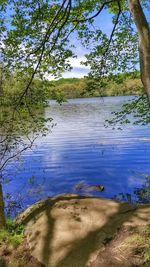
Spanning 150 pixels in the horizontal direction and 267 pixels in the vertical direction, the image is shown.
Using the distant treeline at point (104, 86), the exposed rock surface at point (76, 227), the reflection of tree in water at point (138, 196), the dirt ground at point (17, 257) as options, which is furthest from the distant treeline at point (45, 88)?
the reflection of tree in water at point (138, 196)

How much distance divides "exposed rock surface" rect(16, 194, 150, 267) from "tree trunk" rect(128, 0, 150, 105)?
8.48 ft

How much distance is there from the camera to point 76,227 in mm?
6734

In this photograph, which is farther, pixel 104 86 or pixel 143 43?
pixel 104 86

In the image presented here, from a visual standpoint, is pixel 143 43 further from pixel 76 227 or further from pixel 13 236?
pixel 13 236

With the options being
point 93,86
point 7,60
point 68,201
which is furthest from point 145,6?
point 68,201

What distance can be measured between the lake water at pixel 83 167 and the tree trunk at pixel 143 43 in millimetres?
6733

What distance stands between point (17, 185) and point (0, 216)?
39.6 feet

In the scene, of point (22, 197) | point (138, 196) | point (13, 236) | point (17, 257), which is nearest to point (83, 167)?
point (22, 197)

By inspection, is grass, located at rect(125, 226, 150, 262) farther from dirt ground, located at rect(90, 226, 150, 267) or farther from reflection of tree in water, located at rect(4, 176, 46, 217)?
reflection of tree in water, located at rect(4, 176, 46, 217)

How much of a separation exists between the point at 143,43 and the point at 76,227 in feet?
13.0

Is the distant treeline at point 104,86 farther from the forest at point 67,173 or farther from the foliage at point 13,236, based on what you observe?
the foliage at point 13,236

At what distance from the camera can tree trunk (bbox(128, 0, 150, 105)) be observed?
6.16 metres

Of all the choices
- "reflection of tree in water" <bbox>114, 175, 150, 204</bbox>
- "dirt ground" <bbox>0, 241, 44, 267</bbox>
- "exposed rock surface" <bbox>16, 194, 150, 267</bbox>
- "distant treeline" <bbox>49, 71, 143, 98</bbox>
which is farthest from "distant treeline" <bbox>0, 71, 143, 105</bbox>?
"reflection of tree in water" <bbox>114, 175, 150, 204</bbox>

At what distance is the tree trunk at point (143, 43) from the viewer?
616 cm
